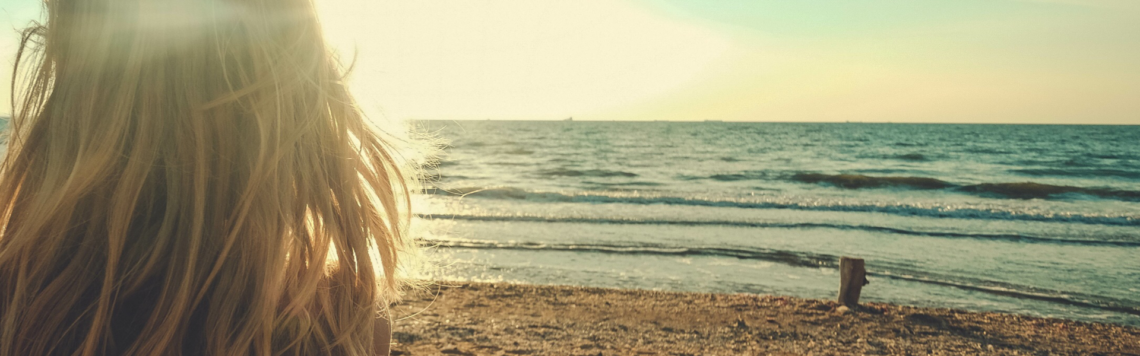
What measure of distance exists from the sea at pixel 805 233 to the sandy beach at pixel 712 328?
1023mm

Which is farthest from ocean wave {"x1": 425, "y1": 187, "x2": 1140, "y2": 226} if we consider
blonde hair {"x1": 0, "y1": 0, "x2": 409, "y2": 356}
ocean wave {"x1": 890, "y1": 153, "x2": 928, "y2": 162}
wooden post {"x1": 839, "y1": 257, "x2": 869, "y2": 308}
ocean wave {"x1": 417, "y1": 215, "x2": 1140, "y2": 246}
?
ocean wave {"x1": 890, "y1": 153, "x2": 928, "y2": 162}

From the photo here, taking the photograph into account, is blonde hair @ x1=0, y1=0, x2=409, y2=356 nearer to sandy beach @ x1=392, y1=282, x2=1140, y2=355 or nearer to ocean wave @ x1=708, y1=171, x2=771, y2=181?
sandy beach @ x1=392, y1=282, x2=1140, y2=355

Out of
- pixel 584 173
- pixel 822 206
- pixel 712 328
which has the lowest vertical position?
pixel 712 328

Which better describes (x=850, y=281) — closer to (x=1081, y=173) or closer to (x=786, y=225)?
(x=786, y=225)

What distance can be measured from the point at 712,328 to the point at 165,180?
6.93 m

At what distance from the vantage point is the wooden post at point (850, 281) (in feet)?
26.2

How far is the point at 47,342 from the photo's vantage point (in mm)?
1013

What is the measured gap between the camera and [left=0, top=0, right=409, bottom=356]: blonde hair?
3.26 feet

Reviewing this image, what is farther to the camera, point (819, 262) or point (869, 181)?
point (869, 181)

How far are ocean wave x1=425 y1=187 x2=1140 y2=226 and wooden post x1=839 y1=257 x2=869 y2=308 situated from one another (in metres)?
9.60

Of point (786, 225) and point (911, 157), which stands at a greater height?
point (911, 157)

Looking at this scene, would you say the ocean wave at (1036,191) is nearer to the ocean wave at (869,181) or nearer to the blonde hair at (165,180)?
the ocean wave at (869,181)

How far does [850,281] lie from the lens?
26.5 feet

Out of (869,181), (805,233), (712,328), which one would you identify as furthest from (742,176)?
(712,328)
